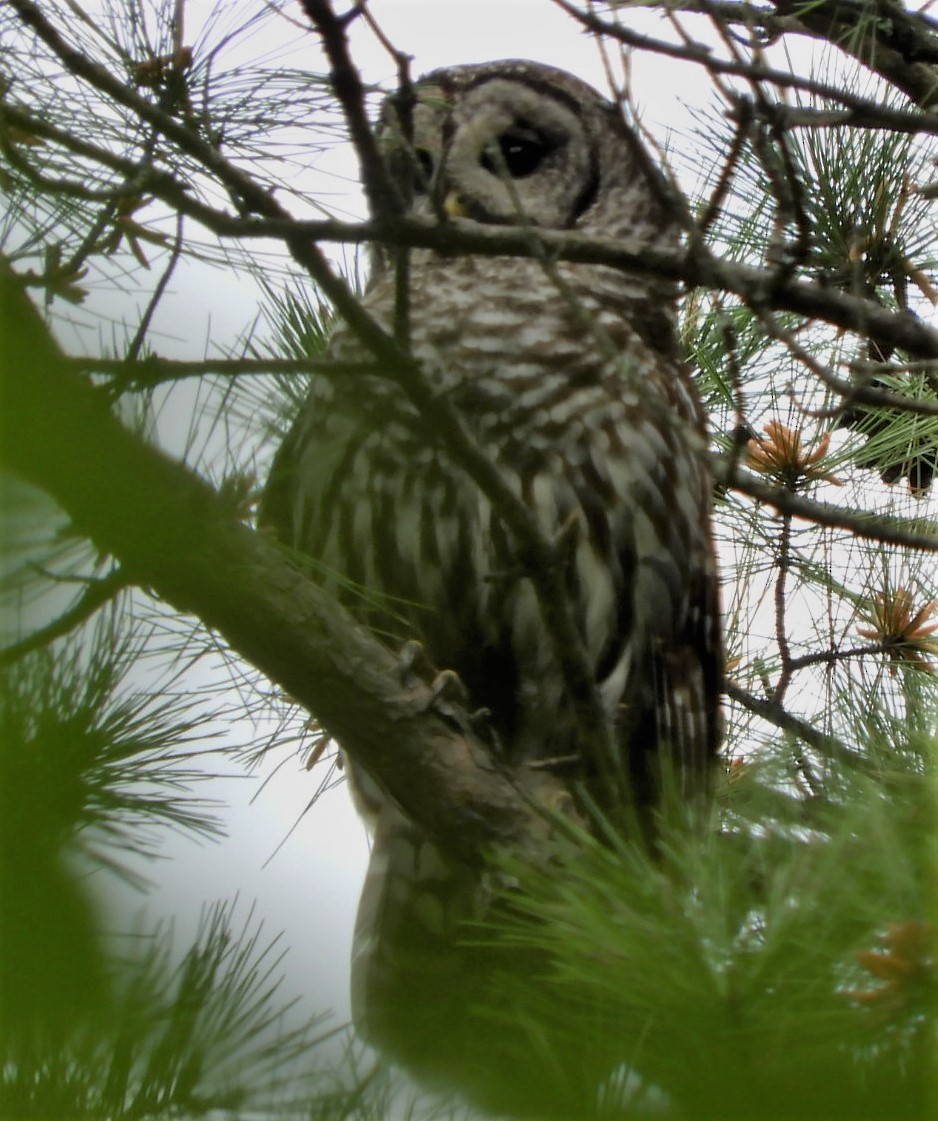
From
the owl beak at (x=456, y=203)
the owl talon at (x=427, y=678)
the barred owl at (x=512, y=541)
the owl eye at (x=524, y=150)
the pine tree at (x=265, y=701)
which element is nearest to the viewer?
the pine tree at (x=265, y=701)

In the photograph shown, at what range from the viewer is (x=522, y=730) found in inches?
95.2

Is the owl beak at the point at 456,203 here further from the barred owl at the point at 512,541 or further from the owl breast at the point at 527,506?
the owl breast at the point at 527,506

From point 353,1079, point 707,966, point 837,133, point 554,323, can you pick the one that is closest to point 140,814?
point 353,1079

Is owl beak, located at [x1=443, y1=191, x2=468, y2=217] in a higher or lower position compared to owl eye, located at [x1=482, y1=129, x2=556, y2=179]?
lower

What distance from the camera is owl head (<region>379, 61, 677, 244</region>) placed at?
2.85 metres

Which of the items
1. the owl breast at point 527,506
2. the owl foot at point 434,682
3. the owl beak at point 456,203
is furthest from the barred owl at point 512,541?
the owl foot at point 434,682

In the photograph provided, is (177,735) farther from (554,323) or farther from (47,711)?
(554,323)

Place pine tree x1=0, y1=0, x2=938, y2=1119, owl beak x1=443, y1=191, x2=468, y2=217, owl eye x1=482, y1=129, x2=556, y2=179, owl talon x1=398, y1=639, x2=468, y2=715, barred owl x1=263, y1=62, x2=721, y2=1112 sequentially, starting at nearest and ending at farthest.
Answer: pine tree x1=0, y1=0, x2=938, y2=1119 < owl talon x1=398, y1=639, x2=468, y2=715 < barred owl x1=263, y1=62, x2=721, y2=1112 < owl beak x1=443, y1=191, x2=468, y2=217 < owl eye x1=482, y1=129, x2=556, y2=179

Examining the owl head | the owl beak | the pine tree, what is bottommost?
the pine tree

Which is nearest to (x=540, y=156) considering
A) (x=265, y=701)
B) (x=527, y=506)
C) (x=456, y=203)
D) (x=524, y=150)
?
(x=524, y=150)

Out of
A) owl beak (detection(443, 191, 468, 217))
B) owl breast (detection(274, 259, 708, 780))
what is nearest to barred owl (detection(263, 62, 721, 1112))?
owl breast (detection(274, 259, 708, 780))

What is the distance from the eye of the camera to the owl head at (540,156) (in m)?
2.85

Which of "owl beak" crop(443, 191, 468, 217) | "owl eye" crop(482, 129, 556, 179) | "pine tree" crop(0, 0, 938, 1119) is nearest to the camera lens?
"pine tree" crop(0, 0, 938, 1119)

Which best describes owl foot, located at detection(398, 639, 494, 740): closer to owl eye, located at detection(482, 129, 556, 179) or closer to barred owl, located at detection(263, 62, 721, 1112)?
barred owl, located at detection(263, 62, 721, 1112)
